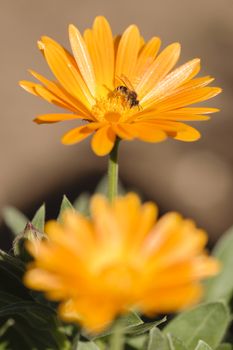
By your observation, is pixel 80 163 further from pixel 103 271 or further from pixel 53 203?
pixel 103 271

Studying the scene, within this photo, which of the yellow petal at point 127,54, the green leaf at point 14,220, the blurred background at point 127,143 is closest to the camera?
the yellow petal at point 127,54

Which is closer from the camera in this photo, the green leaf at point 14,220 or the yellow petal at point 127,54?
the yellow petal at point 127,54

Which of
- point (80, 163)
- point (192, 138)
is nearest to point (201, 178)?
point (80, 163)

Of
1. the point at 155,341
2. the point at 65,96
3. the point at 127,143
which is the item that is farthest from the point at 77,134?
the point at 127,143

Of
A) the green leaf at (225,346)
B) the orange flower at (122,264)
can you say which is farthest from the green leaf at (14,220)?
the orange flower at (122,264)

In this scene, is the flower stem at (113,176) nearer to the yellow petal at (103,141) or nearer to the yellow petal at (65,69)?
the yellow petal at (103,141)

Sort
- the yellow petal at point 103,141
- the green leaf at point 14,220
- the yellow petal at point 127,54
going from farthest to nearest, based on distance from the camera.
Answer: the green leaf at point 14,220, the yellow petal at point 127,54, the yellow petal at point 103,141

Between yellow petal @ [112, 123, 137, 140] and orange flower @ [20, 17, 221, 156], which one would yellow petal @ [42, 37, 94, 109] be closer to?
orange flower @ [20, 17, 221, 156]

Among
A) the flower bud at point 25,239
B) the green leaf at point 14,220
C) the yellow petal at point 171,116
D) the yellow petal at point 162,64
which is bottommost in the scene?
the green leaf at point 14,220
